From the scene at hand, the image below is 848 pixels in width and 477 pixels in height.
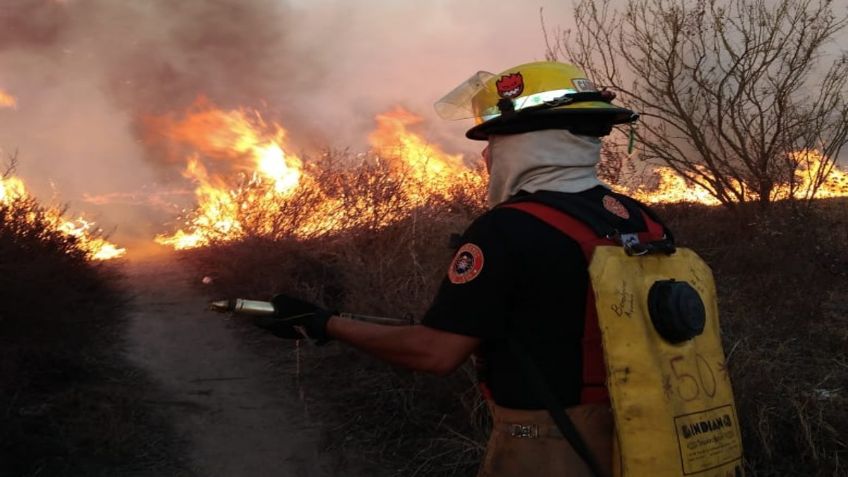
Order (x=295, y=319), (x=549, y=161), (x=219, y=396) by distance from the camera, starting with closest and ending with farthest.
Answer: (x=549, y=161) < (x=295, y=319) < (x=219, y=396)

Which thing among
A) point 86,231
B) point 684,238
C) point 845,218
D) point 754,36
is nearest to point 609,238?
point 684,238

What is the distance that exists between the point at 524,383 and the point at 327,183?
8017 millimetres

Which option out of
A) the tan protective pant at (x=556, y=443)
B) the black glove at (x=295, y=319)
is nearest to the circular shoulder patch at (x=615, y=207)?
the tan protective pant at (x=556, y=443)

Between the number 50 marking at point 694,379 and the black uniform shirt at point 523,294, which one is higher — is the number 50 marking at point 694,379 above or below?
below

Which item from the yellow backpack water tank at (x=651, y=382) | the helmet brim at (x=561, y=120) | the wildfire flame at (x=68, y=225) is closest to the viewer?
the yellow backpack water tank at (x=651, y=382)

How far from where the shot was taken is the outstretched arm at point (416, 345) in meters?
1.52

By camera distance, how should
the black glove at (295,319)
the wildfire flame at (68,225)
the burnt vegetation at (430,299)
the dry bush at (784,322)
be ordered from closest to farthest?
the black glove at (295,319), the dry bush at (784,322), the burnt vegetation at (430,299), the wildfire flame at (68,225)

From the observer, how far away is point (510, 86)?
1.75m

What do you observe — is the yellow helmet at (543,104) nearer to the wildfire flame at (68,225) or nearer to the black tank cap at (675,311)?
the black tank cap at (675,311)

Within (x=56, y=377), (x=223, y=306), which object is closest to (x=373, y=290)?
(x=56, y=377)

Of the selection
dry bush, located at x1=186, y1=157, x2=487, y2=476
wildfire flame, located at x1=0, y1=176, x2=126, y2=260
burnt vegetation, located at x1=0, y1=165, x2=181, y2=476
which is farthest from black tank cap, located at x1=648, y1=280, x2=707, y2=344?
wildfire flame, located at x1=0, y1=176, x2=126, y2=260

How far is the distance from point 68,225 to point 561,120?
7520mm

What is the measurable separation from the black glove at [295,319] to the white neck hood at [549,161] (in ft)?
2.15

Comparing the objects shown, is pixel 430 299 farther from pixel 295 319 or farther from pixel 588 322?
pixel 588 322
